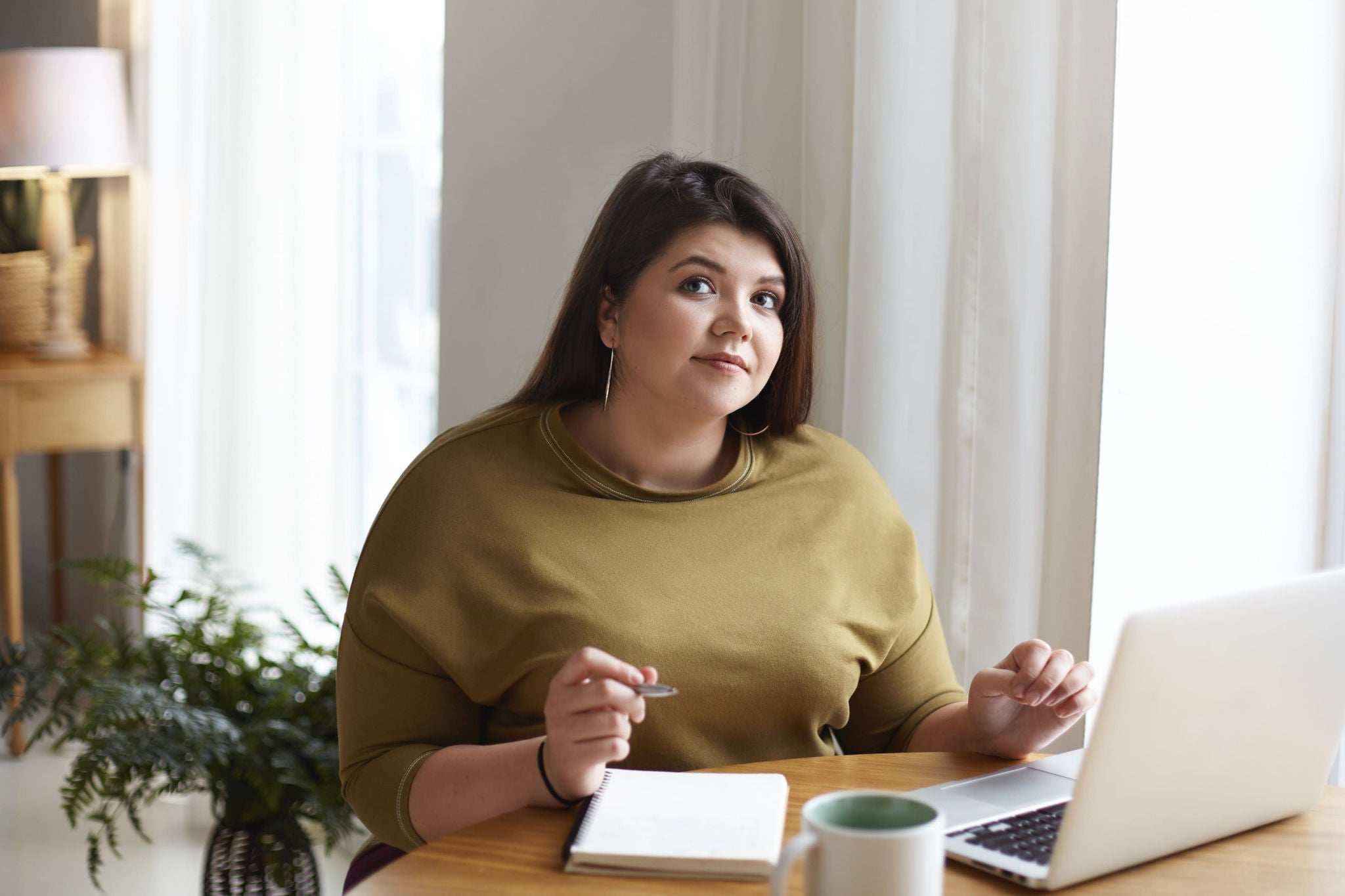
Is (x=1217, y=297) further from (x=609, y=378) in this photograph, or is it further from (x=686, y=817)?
(x=686, y=817)

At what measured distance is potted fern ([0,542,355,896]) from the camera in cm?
194

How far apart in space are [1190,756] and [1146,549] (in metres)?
0.77

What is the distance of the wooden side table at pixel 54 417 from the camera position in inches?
126

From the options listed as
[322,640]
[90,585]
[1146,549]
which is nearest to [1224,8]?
[1146,549]

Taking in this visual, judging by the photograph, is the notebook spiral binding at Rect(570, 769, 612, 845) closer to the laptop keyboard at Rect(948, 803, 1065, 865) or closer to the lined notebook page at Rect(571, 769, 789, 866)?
the lined notebook page at Rect(571, 769, 789, 866)

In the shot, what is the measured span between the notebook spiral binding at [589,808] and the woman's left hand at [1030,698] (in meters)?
0.37

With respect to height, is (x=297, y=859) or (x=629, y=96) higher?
(x=629, y=96)

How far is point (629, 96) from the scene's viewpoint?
6.79 ft

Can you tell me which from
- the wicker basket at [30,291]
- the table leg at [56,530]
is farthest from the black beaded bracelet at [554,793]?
the table leg at [56,530]

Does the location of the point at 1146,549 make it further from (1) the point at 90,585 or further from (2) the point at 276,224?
(1) the point at 90,585

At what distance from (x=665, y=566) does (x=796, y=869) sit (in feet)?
1.50

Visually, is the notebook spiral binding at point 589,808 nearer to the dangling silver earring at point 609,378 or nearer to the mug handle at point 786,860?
the mug handle at point 786,860

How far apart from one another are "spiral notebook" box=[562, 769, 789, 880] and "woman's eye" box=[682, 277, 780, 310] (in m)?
0.55

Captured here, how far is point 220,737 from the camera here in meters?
1.96
